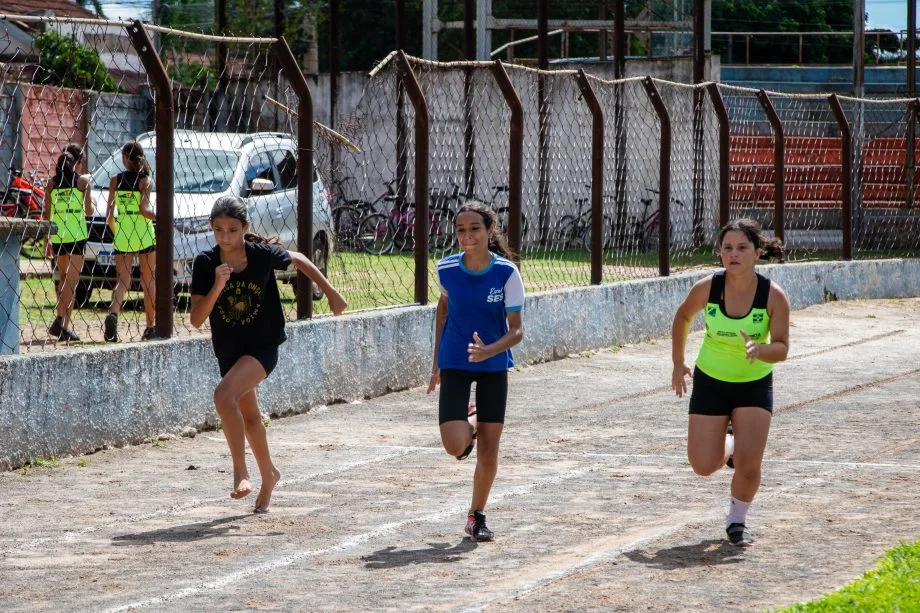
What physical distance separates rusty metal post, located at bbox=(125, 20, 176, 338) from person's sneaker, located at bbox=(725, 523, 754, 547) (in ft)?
13.3

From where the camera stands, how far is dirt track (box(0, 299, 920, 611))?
5.65 m

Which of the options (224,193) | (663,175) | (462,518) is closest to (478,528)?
(462,518)

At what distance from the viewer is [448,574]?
591 centimetres

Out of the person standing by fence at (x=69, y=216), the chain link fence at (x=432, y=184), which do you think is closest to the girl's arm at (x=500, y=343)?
the chain link fence at (x=432, y=184)

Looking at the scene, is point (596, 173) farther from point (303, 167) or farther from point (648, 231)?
point (648, 231)

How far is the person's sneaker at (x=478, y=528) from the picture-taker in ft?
21.3

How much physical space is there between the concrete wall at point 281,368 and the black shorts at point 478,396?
2713 millimetres

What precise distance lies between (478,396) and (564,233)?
10.5 metres

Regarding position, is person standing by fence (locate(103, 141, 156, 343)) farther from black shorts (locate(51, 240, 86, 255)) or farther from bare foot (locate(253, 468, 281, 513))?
bare foot (locate(253, 468, 281, 513))

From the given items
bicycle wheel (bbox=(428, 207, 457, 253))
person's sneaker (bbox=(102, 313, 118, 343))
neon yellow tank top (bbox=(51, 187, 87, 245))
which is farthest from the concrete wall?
neon yellow tank top (bbox=(51, 187, 87, 245))

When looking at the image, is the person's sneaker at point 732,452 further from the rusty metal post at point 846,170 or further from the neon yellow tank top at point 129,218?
the rusty metal post at point 846,170

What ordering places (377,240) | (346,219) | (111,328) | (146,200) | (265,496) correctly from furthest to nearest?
(346,219), (377,240), (146,200), (111,328), (265,496)

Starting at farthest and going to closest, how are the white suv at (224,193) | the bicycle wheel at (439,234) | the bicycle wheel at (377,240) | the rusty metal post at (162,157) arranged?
the bicycle wheel at (377,240) → the white suv at (224,193) → the bicycle wheel at (439,234) → the rusty metal post at (162,157)

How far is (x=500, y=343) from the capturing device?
260 inches
